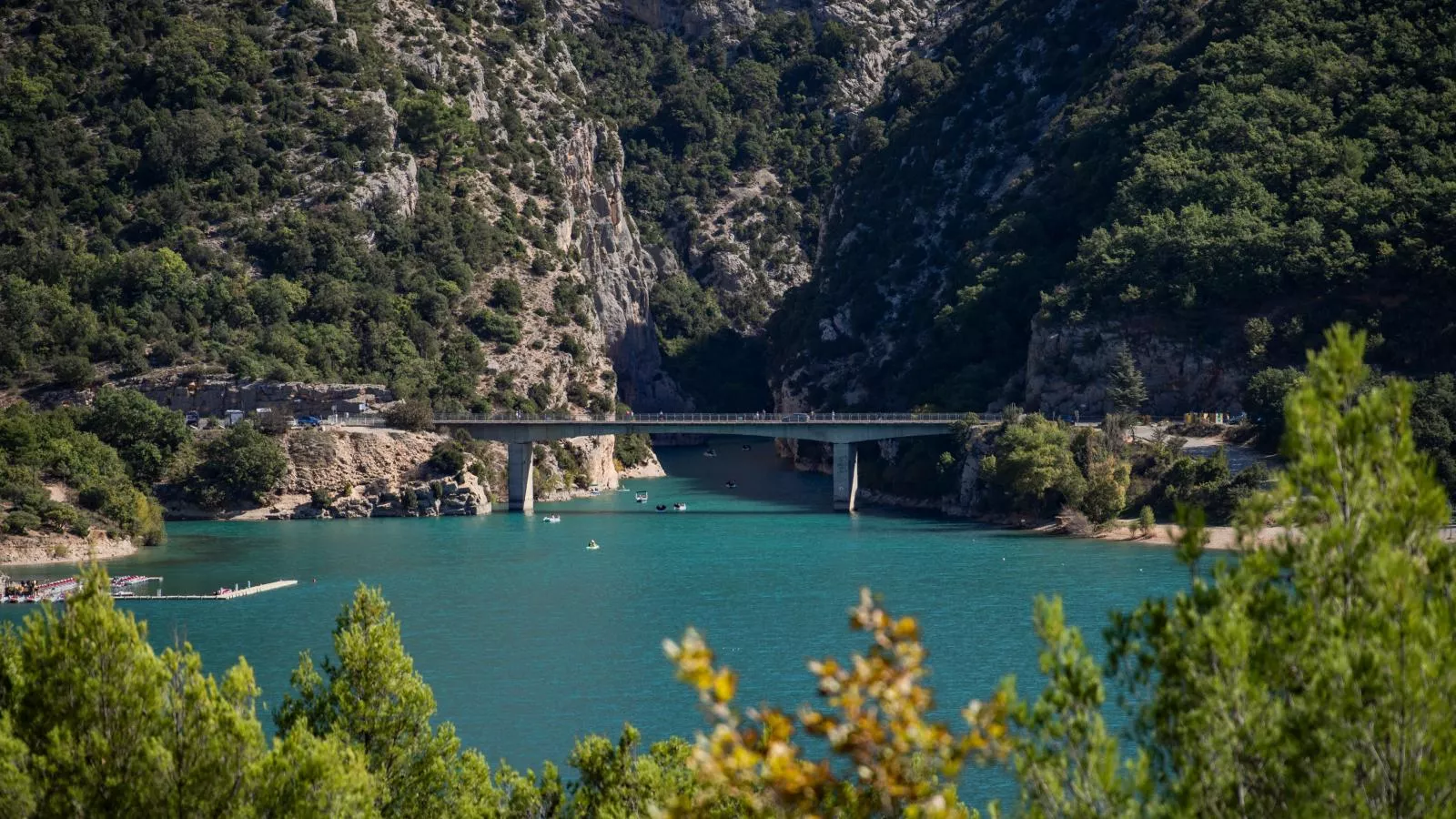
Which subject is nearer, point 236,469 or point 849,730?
point 849,730

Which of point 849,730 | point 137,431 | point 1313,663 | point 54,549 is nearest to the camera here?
point 849,730

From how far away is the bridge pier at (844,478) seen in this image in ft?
419

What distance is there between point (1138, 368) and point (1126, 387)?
3.65 metres

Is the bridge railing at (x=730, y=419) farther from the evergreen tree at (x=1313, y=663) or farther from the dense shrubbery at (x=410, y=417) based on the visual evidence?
the evergreen tree at (x=1313, y=663)

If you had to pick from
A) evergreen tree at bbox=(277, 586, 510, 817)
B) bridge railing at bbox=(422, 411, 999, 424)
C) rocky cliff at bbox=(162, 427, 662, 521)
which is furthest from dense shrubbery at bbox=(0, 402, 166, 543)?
evergreen tree at bbox=(277, 586, 510, 817)

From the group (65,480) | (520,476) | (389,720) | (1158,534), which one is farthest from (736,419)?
(389,720)

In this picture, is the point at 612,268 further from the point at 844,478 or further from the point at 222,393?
the point at 844,478

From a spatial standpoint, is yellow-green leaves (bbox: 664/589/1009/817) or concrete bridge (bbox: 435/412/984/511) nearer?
yellow-green leaves (bbox: 664/589/1009/817)

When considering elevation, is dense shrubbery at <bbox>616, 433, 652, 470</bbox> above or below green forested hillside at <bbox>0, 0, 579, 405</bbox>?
below

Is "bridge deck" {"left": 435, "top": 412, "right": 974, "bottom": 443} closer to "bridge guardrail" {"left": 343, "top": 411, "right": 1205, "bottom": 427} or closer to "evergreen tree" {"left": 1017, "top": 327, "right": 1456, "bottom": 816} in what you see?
"bridge guardrail" {"left": 343, "top": 411, "right": 1205, "bottom": 427}

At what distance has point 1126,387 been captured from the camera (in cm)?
12025

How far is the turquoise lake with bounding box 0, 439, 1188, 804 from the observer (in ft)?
200

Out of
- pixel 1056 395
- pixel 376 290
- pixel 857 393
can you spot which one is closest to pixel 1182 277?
pixel 1056 395

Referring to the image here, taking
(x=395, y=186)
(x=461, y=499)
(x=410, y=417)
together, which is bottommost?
→ (x=461, y=499)
